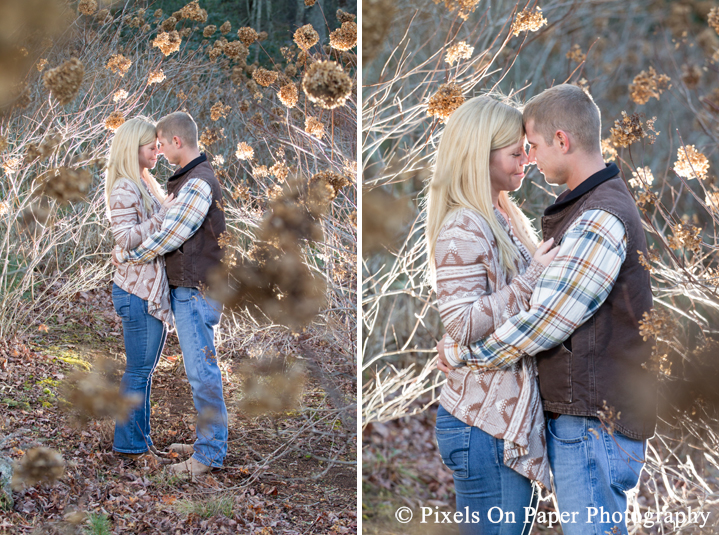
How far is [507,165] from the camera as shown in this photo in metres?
1.45

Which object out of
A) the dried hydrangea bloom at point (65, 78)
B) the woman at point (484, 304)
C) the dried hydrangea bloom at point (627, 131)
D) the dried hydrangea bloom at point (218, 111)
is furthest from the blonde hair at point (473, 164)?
the dried hydrangea bloom at point (65, 78)

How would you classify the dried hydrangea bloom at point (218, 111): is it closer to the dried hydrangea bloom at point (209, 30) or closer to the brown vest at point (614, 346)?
the dried hydrangea bloom at point (209, 30)

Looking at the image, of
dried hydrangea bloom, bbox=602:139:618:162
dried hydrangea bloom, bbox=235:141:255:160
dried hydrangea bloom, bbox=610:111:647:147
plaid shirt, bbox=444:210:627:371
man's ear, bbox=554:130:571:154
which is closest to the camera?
plaid shirt, bbox=444:210:627:371

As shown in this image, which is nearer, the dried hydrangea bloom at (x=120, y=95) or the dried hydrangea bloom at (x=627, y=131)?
the dried hydrangea bloom at (x=627, y=131)

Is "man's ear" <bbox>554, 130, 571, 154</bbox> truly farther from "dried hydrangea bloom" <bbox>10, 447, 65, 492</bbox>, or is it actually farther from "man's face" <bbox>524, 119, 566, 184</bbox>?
"dried hydrangea bloom" <bbox>10, 447, 65, 492</bbox>

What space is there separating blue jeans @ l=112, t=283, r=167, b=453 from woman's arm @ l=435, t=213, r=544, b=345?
1.28m

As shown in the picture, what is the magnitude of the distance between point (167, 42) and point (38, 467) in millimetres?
1701

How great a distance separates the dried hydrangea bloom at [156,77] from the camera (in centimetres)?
221

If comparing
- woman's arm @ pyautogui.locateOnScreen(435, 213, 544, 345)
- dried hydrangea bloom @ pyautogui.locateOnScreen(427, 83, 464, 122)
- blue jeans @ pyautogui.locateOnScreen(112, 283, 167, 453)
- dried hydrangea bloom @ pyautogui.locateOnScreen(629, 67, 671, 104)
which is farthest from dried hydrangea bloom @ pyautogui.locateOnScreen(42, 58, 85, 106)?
dried hydrangea bloom @ pyautogui.locateOnScreen(629, 67, 671, 104)

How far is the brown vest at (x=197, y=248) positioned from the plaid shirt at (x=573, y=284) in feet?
3.92

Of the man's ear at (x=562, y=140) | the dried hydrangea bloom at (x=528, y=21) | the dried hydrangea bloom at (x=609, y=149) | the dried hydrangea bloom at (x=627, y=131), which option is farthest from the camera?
the dried hydrangea bloom at (x=528, y=21)

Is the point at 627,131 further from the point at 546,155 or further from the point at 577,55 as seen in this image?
the point at 577,55

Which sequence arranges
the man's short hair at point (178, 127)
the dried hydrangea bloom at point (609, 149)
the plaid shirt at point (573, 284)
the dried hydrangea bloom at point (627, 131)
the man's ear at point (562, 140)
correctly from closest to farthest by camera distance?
the plaid shirt at point (573, 284), the man's ear at point (562, 140), the dried hydrangea bloom at point (627, 131), the dried hydrangea bloom at point (609, 149), the man's short hair at point (178, 127)

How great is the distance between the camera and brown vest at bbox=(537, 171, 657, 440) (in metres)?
1.30
